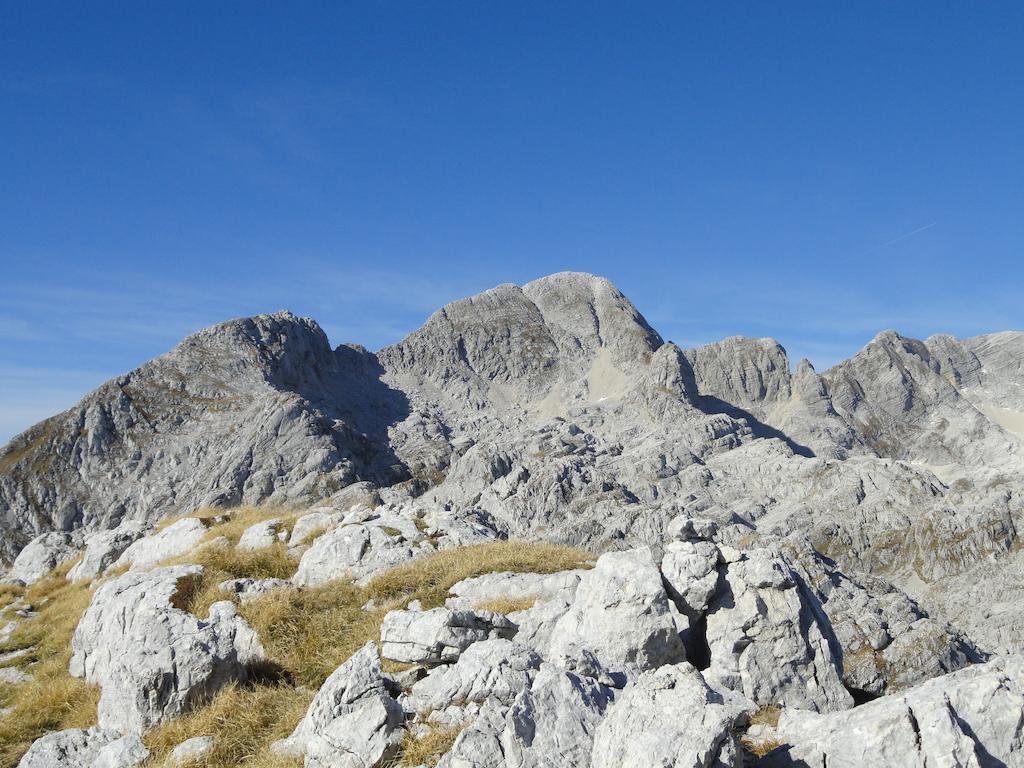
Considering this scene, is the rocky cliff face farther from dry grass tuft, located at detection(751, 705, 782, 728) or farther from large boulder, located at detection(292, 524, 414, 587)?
dry grass tuft, located at detection(751, 705, 782, 728)

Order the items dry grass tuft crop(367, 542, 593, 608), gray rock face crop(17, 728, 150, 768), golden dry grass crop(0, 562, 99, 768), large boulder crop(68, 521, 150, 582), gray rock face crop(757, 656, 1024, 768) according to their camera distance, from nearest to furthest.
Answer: gray rock face crop(757, 656, 1024, 768) → gray rock face crop(17, 728, 150, 768) → golden dry grass crop(0, 562, 99, 768) → dry grass tuft crop(367, 542, 593, 608) → large boulder crop(68, 521, 150, 582)

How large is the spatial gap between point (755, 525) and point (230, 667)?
525ft

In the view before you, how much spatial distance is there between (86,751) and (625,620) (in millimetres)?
9373

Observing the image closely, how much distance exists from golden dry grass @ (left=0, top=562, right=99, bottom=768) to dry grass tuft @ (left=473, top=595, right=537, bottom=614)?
820cm

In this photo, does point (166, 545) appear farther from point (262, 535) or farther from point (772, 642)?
point (772, 642)

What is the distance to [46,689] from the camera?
49.5 ft

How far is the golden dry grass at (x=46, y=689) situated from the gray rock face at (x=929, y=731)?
13227 mm

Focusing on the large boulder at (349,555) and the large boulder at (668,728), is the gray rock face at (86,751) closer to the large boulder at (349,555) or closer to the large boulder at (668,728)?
the large boulder at (668,728)

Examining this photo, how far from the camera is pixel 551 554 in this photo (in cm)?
2109

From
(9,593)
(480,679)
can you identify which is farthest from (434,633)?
(9,593)

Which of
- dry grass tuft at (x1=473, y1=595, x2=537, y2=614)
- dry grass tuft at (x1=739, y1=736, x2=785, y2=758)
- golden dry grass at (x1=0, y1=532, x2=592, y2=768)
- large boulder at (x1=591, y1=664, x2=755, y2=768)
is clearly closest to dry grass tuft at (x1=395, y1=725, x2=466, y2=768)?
golden dry grass at (x1=0, y1=532, x2=592, y2=768)

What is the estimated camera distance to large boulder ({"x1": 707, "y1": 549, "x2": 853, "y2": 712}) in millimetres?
12000

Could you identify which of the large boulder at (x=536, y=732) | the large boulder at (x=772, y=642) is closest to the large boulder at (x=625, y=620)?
the large boulder at (x=772, y=642)

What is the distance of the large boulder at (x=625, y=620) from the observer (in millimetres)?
12164
